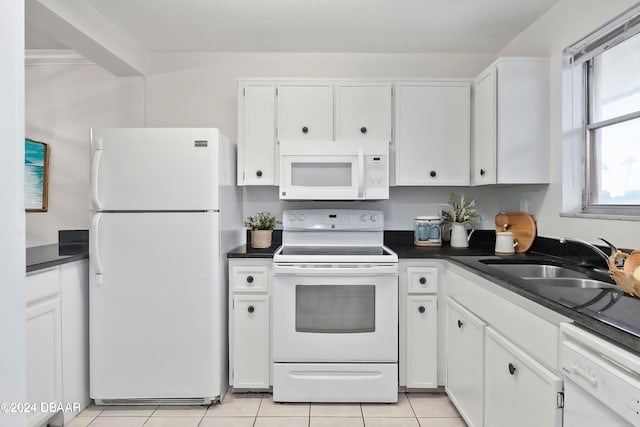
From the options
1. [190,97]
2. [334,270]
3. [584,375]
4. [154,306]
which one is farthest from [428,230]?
[190,97]

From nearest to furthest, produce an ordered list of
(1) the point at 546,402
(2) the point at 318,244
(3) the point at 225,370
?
(1) the point at 546,402 → (3) the point at 225,370 → (2) the point at 318,244

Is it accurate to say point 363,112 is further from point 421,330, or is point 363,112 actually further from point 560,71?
point 421,330

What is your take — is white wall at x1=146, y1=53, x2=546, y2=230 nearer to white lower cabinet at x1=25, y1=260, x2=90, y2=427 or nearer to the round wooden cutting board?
the round wooden cutting board

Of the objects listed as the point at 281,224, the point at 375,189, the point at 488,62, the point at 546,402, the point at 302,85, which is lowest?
the point at 546,402

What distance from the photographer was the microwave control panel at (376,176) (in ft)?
8.52

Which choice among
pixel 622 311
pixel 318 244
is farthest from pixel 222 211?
pixel 622 311

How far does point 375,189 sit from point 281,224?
795mm

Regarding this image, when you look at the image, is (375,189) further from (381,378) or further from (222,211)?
(381,378)

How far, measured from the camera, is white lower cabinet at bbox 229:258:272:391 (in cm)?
239

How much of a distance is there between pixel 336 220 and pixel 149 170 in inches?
51.0

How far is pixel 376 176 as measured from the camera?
2598 millimetres

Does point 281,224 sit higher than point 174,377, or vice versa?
point 281,224

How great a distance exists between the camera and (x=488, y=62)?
2.98m

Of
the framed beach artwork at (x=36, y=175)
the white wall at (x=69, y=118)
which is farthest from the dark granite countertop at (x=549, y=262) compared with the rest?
the framed beach artwork at (x=36, y=175)
